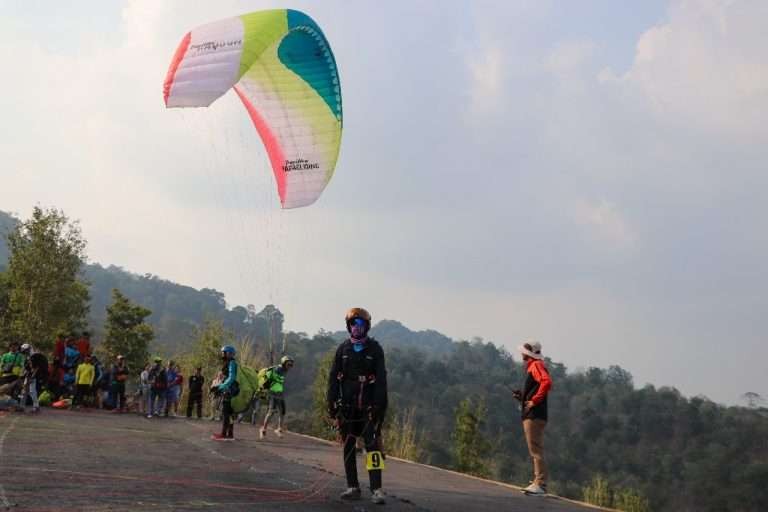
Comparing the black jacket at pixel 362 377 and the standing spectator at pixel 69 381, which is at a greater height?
the black jacket at pixel 362 377

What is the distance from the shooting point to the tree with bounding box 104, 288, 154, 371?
137 ft

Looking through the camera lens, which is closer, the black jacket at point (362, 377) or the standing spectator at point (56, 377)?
the black jacket at point (362, 377)

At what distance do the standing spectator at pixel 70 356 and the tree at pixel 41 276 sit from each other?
14007 millimetres

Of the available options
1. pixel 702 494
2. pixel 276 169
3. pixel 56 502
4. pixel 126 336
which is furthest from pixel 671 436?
pixel 56 502

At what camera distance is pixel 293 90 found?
15.2 m

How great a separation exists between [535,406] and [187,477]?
4.62 m

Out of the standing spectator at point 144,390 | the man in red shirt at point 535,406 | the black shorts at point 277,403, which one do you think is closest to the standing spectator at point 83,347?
the standing spectator at point 144,390

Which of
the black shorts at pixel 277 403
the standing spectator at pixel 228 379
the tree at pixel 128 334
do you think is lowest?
the black shorts at pixel 277 403

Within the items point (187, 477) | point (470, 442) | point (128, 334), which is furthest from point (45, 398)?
point (470, 442)

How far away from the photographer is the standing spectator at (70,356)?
811 inches

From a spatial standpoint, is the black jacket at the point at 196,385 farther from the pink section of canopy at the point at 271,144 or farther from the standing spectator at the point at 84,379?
the pink section of canopy at the point at 271,144

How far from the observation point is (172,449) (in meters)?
11.8

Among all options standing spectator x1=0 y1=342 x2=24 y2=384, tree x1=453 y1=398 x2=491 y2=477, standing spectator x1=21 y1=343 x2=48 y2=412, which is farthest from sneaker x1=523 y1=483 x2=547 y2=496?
tree x1=453 y1=398 x2=491 y2=477

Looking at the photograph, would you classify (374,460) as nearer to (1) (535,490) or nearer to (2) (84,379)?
(1) (535,490)
